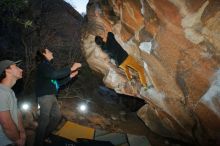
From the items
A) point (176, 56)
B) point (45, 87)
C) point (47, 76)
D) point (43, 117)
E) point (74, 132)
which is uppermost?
point (47, 76)

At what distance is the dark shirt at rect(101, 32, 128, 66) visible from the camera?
7.61 metres

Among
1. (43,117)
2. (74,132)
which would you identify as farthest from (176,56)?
(74,132)

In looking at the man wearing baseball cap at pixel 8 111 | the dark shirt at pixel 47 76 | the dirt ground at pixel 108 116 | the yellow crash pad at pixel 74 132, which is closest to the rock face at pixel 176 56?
the dirt ground at pixel 108 116

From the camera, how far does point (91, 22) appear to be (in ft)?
27.8

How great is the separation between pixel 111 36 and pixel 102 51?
78cm

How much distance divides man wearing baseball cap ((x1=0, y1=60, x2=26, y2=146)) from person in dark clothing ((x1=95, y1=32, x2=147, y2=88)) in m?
3.93

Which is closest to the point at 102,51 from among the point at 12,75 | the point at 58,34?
the point at 12,75

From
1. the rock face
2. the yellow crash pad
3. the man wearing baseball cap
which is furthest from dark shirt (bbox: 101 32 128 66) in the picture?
the man wearing baseball cap

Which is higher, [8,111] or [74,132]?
[8,111]

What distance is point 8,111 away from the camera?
3.19m

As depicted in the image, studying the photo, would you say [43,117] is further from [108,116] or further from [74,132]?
[108,116]

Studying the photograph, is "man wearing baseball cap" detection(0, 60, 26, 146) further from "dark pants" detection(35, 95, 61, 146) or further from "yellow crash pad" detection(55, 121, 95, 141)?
"yellow crash pad" detection(55, 121, 95, 141)

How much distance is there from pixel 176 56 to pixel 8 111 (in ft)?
11.0

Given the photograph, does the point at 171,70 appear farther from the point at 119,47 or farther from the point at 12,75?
the point at 12,75
